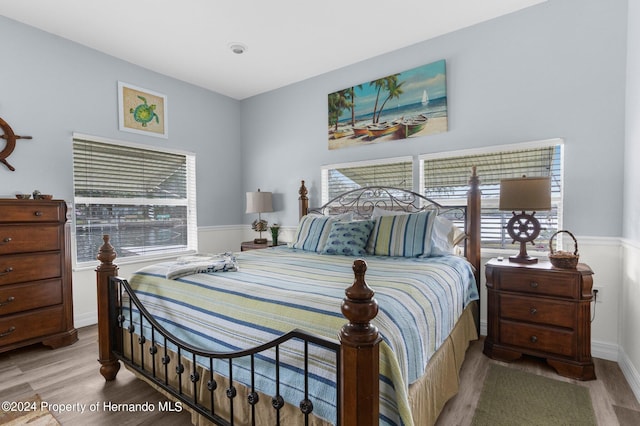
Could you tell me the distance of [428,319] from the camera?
155cm

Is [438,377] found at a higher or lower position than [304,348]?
lower

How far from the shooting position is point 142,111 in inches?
143

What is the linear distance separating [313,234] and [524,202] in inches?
68.3

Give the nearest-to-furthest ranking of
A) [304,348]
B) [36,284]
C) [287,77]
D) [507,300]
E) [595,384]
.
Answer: [304,348]
[595,384]
[507,300]
[36,284]
[287,77]

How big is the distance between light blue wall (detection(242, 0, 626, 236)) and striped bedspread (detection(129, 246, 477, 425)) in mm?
1310

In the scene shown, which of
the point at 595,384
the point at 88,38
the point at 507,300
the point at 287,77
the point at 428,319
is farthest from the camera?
the point at 287,77

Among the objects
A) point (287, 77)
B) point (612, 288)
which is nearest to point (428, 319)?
point (612, 288)

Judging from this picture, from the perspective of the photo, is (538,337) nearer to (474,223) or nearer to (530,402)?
(530,402)

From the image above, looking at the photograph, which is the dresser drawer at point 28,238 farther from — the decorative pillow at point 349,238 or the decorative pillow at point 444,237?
the decorative pillow at point 444,237

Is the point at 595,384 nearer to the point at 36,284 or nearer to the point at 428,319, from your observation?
the point at 428,319

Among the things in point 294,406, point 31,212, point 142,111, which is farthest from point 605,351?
point 142,111

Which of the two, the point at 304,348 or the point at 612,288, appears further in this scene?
the point at 612,288

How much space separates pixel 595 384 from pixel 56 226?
410 cm

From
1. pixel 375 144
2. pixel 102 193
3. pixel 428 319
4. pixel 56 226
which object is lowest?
pixel 428 319
